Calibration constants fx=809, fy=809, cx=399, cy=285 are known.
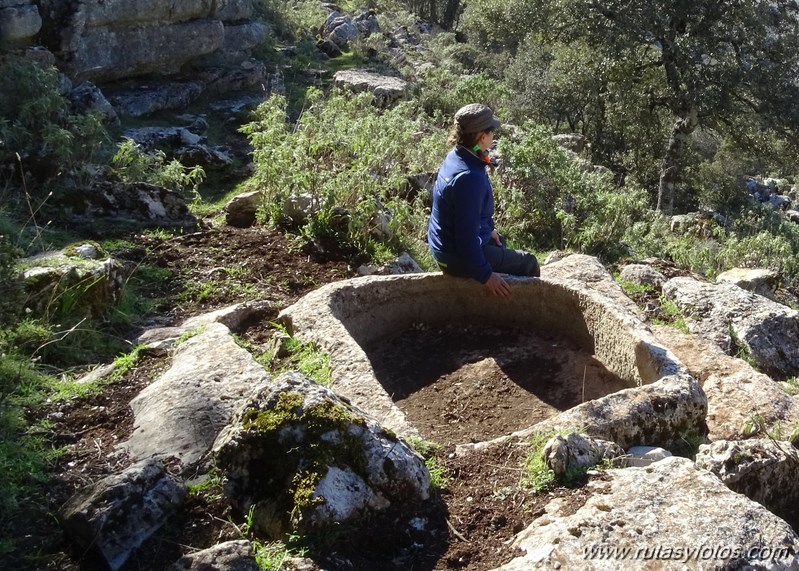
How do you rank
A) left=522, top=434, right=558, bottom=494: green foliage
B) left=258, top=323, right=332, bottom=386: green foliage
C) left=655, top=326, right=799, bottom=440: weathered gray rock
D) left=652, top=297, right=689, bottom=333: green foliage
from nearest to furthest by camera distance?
left=522, top=434, right=558, bottom=494: green foliage → left=258, top=323, right=332, bottom=386: green foliage → left=655, top=326, right=799, bottom=440: weathered gray rock → left=652, top=297, right=689, bottom=333: green foliage

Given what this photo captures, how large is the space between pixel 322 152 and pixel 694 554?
6923 millimetres

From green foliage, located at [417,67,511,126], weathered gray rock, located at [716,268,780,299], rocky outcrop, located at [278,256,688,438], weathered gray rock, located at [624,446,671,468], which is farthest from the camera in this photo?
green foliage, located at [417,67,511,126]

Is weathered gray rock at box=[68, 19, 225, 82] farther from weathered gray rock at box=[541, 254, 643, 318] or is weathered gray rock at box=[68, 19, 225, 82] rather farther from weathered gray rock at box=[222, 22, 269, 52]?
weathered gray rock at box=[541, 254, 643, 318]

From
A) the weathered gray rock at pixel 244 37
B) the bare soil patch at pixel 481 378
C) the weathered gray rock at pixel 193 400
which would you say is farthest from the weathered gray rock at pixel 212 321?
the weathered gray rock at pixel 244 37

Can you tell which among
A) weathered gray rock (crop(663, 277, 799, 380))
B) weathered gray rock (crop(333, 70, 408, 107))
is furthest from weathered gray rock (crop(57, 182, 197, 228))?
weathered gray rock (crop(333, 70, 408, 107))

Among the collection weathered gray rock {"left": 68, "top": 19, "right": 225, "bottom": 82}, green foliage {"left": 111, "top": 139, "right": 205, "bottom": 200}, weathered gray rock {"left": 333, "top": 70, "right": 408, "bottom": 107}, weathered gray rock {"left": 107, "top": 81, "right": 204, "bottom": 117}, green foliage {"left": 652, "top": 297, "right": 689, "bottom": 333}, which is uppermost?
weathered gray rock {"left": 68, "top": 19, "right": 225, "bottom": 82}

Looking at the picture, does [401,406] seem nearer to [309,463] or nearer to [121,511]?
[309,463]

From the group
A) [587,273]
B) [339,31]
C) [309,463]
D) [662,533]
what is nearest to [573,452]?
[662,533]

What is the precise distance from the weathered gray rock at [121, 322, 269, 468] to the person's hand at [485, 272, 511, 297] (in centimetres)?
171

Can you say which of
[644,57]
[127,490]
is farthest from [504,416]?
[644,57]

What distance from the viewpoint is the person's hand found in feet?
17.6

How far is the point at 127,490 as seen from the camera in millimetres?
3203

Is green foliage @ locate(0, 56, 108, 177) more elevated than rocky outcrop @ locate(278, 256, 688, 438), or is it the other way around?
green foliage @ locate(0, 56, 108, 177)

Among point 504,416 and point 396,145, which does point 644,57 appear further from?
point 504,416
